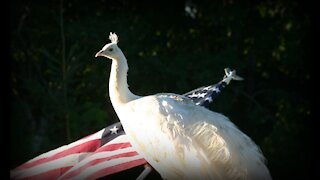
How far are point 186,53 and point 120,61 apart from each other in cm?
532

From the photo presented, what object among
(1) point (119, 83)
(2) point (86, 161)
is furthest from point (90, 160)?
(1) point (119, 83)

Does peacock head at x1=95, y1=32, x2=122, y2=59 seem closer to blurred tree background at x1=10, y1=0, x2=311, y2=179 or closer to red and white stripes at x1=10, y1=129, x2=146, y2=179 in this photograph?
red and white stripes at x1=10, y1=129, x2=146, y2=179

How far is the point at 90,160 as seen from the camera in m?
4.20

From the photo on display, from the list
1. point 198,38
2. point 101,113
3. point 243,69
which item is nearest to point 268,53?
point 243,69

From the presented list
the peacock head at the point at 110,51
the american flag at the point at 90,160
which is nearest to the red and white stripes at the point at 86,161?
the american flag at the point at 90,160

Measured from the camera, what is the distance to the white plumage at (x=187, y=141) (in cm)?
355

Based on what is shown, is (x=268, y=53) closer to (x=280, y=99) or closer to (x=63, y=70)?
(x=280, y=99)

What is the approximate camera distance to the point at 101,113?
9.00m

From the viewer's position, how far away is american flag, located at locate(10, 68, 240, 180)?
4113 mm

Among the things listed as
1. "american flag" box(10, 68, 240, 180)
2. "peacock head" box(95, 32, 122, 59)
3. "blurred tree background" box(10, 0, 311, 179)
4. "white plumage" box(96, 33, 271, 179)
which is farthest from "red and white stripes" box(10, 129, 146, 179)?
"blurred tree background" box(10, 0, 311, 179)

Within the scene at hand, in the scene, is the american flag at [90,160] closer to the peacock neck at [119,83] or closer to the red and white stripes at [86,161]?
the red and white stripes at [86,161]

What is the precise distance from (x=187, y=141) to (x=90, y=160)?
89cm

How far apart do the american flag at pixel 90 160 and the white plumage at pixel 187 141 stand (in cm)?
26

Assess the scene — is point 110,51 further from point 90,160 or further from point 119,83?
point 90,160
